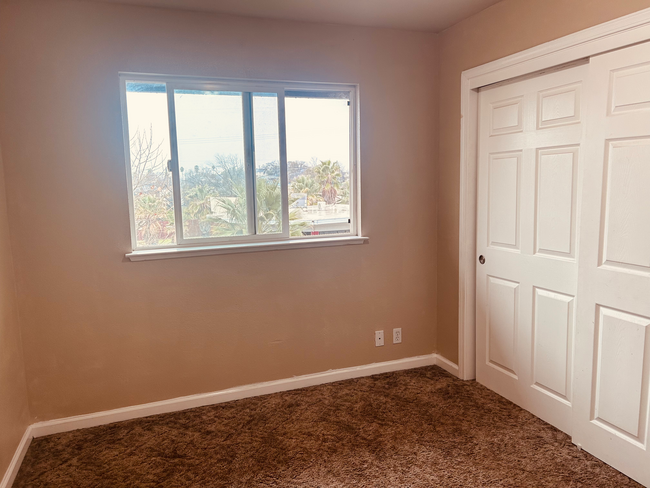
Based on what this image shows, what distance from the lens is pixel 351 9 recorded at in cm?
261

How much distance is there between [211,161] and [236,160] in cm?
16

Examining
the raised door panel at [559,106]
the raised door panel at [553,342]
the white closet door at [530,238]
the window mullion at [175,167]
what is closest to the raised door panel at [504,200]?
the white closet door at [530,238]

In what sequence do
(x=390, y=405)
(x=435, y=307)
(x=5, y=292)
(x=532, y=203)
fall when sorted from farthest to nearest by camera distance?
(x=435, y=307)
(x=390, y=405)
(x=532, y=203)
(x=5, y=292)

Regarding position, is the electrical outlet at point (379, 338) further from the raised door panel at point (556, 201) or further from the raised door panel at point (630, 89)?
the raised door panel at point (630, 89)

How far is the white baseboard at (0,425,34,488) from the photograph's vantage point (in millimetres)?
2033

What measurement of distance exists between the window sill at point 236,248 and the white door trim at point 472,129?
0.71 meters

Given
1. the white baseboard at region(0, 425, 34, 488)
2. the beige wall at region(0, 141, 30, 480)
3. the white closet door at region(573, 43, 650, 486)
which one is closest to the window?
the beige wall at region(0, 141, 30, 480)

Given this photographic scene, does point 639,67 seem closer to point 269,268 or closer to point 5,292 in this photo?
point 269,268

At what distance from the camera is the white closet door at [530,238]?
230 centimetres

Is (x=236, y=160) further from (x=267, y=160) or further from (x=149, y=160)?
(x=149, y=160)

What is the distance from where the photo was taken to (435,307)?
11.0ft

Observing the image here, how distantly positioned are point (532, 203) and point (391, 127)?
43.2 inches

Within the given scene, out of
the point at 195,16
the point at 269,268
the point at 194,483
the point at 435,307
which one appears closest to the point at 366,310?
the point at 435,307

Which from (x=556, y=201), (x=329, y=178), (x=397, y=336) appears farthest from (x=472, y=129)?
(x=397, y=336)
